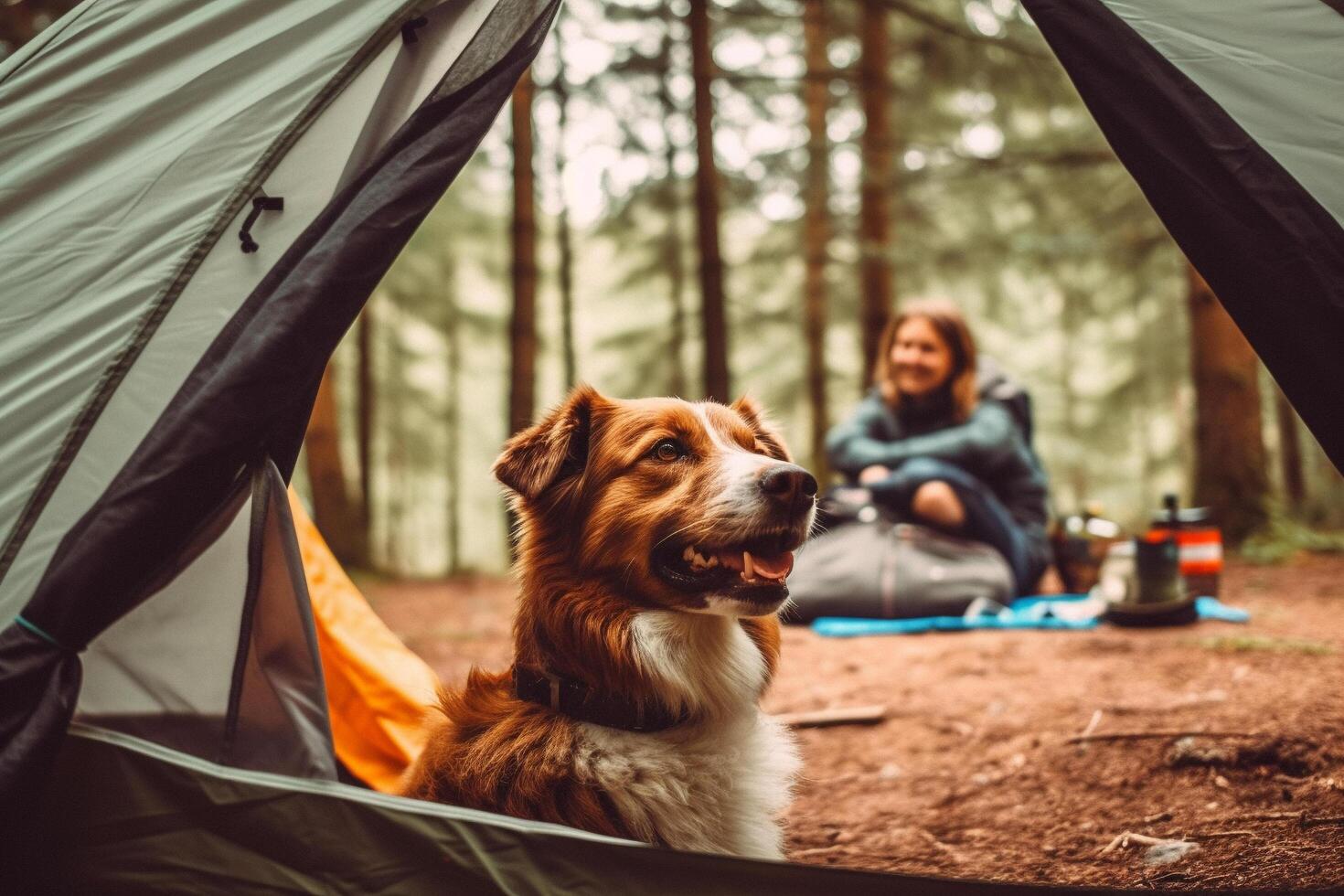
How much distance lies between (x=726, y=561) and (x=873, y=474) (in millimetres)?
3712

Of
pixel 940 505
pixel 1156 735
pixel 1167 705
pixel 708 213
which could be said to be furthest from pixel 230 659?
pixel 708 213

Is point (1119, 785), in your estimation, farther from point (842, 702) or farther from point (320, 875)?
point (320, 875)

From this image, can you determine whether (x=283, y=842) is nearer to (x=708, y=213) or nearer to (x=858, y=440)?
(x=858, y=440)

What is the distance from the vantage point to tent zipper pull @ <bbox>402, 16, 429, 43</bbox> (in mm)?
2422

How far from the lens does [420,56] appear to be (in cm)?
244

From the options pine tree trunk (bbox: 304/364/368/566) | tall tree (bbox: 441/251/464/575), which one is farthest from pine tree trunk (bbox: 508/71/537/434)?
tall tree (bbox: 441/251/464/575)

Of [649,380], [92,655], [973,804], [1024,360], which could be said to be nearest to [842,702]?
[973,804]

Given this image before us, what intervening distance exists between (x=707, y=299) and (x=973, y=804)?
5.68 meters

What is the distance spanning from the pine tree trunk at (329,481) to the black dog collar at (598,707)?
8416mm

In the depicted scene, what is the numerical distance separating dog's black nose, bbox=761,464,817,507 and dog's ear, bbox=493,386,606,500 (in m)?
0.57

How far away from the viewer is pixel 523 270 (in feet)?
32.7

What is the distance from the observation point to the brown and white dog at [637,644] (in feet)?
7.37

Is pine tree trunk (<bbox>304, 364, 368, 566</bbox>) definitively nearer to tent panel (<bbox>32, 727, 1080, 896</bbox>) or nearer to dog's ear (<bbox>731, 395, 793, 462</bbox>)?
dog's ear (<bbox>731, 395, 793, 462</bbox>)

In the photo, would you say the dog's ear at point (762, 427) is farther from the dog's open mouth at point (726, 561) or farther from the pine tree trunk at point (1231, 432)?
the pine tree trunk at point (1231, 432)
